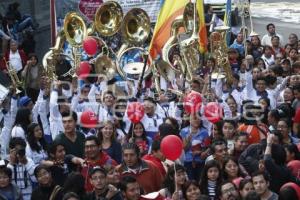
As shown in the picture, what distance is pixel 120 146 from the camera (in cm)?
1009

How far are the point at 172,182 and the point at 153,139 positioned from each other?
1710 mm

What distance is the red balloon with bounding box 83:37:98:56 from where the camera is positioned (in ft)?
44.9

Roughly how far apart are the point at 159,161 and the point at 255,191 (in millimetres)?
1565

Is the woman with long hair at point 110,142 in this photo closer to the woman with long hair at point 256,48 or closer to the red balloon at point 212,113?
the red balloon at point 212,113

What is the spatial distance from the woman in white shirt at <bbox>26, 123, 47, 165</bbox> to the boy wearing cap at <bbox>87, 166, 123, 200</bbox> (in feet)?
4.32

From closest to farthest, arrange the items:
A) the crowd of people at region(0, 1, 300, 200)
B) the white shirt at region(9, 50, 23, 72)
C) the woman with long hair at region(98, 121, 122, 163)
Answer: the crowd of people at region(0, 1, 300, 200) → the woman with long hair at region(98, 121, 122, 163) → the white shirt at region(9, 50, 23, 72)

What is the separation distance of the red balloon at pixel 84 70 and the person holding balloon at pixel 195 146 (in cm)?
306

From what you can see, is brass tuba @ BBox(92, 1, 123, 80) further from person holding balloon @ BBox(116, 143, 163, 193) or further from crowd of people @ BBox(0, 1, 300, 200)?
person holding balloon @ BBox(116, 143, 163, 193)

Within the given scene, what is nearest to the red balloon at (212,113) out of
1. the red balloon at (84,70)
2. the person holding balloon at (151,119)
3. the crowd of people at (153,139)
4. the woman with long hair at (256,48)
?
the crowd of people at (153,139)

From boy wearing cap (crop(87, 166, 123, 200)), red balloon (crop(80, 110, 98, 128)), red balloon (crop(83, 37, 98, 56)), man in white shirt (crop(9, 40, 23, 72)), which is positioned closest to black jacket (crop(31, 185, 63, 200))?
boy wearing cap (crop(87, 166, 123, 200))

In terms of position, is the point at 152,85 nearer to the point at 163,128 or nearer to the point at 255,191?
the point at 163,128

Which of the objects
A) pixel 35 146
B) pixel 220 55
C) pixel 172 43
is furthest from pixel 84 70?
pixel 35 146

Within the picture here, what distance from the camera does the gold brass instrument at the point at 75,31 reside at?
1452 cm

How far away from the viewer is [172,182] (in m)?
8.91
